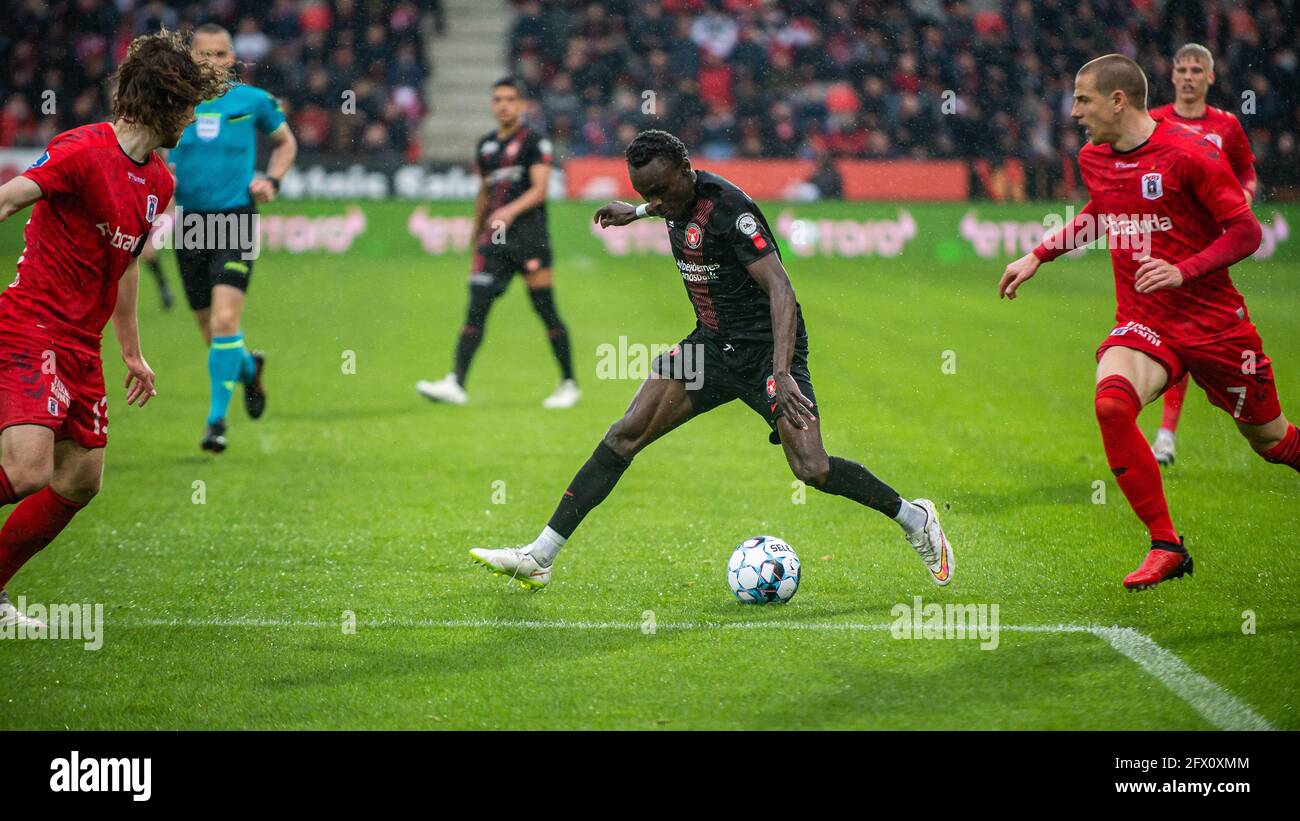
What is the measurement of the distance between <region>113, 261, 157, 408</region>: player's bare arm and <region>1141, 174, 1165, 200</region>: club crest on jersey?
164 inches

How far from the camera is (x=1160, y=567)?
5.37 meters

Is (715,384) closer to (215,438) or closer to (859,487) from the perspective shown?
(859,487)

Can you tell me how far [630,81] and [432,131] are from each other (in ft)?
16.1

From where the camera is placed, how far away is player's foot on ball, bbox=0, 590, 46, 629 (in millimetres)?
5250

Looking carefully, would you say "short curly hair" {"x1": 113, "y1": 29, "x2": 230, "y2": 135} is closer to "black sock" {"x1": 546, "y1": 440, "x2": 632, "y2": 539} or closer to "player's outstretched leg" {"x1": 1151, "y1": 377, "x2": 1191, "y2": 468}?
"black sock" {"x1": 546, "y1": 440, "x2": 632, "y2": 539}

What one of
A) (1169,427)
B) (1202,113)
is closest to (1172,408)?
(1169,427)

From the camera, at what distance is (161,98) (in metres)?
4.72

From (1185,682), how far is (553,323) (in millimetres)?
7200

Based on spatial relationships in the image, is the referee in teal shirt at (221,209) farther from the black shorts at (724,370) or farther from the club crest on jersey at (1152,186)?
the club crest on jersey at (1152,186)

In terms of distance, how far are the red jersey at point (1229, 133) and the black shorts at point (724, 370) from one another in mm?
3541

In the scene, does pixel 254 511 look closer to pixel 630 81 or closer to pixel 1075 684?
pixel 1075 684

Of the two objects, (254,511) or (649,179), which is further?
(254,511)
